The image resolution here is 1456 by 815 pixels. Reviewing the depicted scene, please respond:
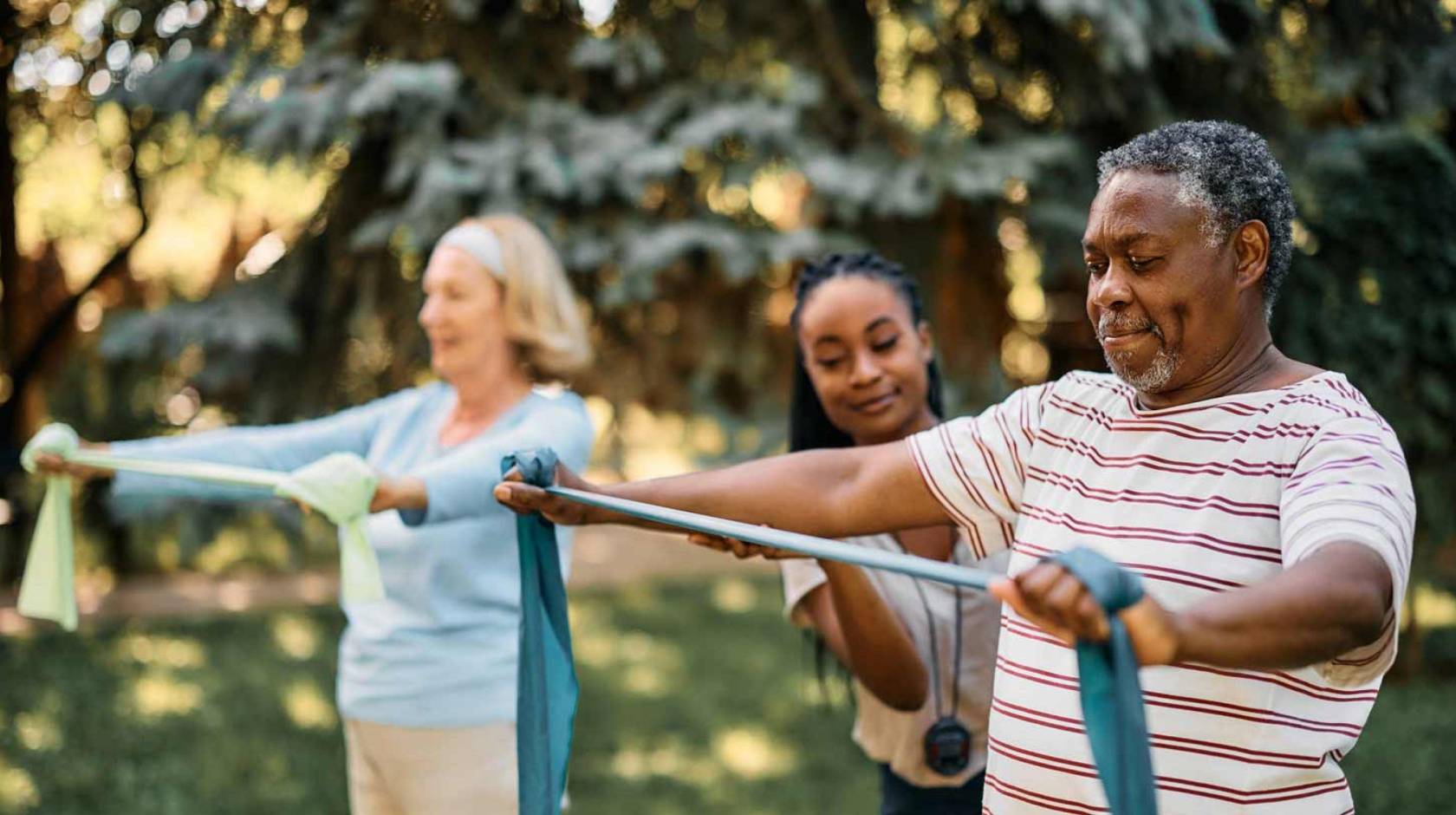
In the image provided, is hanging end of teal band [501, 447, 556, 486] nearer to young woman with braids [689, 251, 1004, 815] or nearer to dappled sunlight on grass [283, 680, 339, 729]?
young woman with braids [689, 251, 1004, 815]

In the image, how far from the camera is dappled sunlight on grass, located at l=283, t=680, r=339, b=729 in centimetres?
671

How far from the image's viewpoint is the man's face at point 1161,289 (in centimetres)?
171

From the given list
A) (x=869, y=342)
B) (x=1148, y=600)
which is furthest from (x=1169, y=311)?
(x=869, y=342)

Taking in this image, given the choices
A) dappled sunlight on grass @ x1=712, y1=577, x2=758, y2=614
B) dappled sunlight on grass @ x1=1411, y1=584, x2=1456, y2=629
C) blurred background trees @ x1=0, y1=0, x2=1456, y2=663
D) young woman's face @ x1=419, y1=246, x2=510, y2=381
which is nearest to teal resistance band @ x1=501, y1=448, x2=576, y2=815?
young woman's face @ x1=419, y1=246, x2=510, y2=381

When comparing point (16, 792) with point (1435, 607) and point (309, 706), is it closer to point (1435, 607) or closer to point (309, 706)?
point (309, 706)

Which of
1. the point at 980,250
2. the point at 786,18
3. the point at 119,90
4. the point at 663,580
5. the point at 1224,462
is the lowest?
the point at 663,580

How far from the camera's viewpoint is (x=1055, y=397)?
193 cm

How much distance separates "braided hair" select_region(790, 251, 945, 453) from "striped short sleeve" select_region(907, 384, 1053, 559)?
0.72 m

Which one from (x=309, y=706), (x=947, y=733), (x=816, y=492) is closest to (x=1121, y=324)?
(x=816, y=492)

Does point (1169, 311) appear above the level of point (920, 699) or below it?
above

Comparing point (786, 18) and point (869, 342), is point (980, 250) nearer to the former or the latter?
point (786, 18)

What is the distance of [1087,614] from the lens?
4.58ft

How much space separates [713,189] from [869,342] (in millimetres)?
2384

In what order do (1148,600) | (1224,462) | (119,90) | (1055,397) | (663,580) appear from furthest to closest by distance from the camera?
(663,580)
(119,90)
(1055,397)
(1224,462)
(1148,600)
